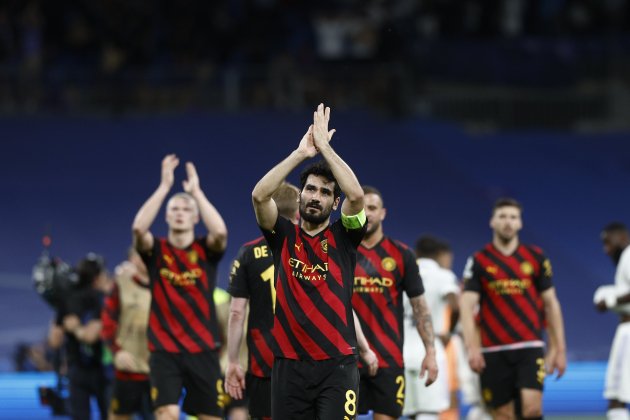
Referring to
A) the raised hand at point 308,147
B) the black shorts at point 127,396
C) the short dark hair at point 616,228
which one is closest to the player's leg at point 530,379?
the short dark hair at point 616,228

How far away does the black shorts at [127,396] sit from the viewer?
35.3 ft

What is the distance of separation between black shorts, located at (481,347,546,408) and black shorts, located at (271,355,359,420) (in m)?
3.37

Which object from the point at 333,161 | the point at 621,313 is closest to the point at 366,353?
the point at 333,161

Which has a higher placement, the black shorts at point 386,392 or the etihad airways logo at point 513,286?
the etihad airways logo at point 513,286

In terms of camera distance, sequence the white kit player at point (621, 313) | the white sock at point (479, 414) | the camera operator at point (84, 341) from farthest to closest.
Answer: the white sock at point (479, 414), the camera operator at point (84, 341), the white kit player at point (621, 313)

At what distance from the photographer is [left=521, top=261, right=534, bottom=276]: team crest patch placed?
10.7m

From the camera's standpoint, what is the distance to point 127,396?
10781mm

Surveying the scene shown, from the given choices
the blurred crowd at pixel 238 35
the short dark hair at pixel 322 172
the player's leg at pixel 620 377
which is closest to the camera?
the short dark hair at pixel 322 172

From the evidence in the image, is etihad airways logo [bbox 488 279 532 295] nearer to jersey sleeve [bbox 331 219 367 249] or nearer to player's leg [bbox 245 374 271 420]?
player's leg [bbox 245 374 271 420]

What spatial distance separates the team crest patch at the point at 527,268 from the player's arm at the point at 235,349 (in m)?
2.73

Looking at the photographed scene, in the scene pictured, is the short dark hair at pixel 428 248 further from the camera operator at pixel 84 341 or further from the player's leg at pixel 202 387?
the camera operator at pixel 84 341

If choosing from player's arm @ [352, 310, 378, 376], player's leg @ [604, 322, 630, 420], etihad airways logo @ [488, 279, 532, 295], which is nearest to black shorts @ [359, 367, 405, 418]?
player's arm @ [352, 310, 378, 376]

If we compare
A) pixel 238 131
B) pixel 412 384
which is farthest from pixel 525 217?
pixel 412 384

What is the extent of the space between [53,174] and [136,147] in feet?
4.28
